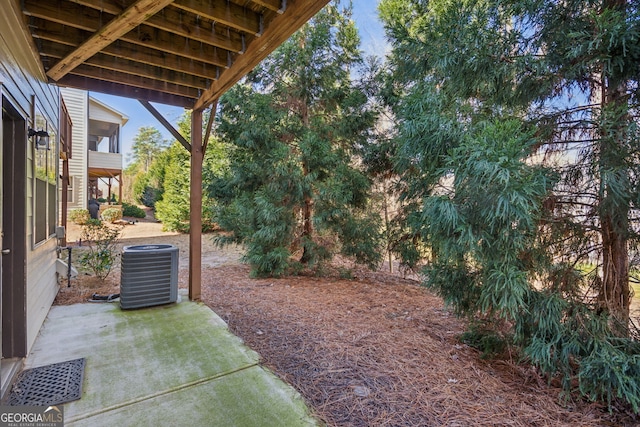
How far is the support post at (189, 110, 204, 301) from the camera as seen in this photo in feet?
12.9

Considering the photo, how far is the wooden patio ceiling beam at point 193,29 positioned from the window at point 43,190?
1.50 meters

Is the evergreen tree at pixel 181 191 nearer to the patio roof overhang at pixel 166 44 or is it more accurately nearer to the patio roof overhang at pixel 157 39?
the patio roof overhang at pixel 166 44

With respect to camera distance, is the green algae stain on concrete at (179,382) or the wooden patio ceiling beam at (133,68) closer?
the green algae stain on concrete at (179,382)

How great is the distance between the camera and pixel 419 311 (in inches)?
159

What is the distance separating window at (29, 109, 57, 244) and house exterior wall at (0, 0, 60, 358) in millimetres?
86

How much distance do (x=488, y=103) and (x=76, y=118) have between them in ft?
46.0

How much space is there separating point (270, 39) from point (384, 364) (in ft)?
9.67

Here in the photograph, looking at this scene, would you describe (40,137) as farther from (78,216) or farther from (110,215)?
(110,215)

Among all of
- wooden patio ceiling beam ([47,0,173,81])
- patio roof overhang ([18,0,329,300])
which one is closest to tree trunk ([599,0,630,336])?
patio roof overhang ([18,0,329,300])

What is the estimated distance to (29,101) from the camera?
2.58 metres

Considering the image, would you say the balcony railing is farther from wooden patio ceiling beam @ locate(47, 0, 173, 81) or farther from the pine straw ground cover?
wooden patio ceiling beam @ locate(47, 0, 173, 81)

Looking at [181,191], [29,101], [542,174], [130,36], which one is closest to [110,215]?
[181,191]

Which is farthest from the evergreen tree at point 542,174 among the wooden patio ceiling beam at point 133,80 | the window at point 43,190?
the window at point 43,190

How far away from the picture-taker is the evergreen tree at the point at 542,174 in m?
2.14
